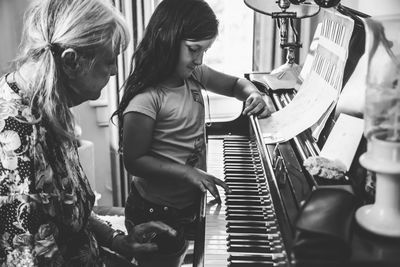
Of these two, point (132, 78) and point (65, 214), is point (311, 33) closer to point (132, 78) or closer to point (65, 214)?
point (132, 78)

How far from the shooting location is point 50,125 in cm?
118

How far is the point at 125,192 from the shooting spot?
3.13 meters

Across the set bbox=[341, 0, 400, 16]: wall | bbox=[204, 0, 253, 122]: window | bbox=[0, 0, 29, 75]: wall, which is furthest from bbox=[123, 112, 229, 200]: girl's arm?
bbox=[204, 0, 253, 122]: window

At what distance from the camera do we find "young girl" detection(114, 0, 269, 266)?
65.4 inches

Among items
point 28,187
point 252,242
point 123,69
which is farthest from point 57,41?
point 123,69

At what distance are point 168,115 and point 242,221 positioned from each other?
562 mm

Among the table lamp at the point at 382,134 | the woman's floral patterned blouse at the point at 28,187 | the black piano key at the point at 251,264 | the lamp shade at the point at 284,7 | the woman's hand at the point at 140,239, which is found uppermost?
the lamp shade at the point at 284,7

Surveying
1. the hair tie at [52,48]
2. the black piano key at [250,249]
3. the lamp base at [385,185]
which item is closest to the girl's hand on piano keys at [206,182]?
the black piano key at [250,249]

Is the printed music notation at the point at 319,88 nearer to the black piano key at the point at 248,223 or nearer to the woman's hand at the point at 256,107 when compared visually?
the woman's hand at the point at 256,107

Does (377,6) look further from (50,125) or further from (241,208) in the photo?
(50,125)

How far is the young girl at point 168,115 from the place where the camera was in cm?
166

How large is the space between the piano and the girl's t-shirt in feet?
0.39

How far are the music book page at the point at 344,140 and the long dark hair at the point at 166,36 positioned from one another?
0.65 m

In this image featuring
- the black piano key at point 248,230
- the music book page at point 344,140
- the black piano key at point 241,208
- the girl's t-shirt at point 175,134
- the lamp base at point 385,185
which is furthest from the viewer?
the girl's t-shirt at point 175,134
